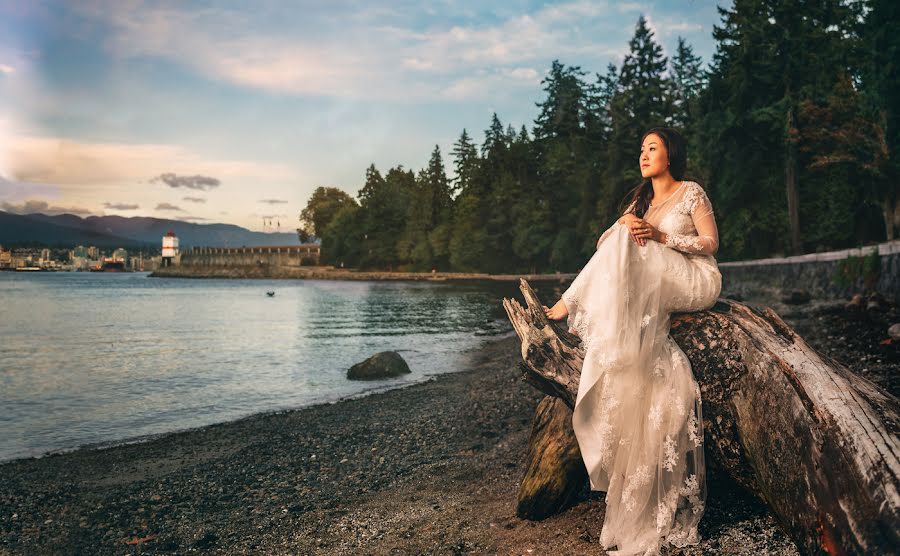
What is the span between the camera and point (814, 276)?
72.4ft

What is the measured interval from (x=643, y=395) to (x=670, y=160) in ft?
6.97

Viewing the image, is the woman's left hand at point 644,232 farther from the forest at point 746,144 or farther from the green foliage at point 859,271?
the green foliage at point 859,271

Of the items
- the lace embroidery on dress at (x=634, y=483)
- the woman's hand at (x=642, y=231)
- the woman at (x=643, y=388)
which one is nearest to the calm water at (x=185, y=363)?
the woman at (x=643, y=388)

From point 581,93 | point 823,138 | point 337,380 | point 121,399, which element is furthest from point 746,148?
point 581,93

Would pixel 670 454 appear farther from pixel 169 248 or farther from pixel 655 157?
pixel 169 248

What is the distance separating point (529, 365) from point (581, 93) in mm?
75427

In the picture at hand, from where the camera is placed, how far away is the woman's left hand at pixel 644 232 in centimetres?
446

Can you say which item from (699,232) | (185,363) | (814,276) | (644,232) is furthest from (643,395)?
(814,276)

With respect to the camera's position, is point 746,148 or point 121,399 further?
point 746,148

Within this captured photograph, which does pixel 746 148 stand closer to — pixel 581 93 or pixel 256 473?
pixel 256 473

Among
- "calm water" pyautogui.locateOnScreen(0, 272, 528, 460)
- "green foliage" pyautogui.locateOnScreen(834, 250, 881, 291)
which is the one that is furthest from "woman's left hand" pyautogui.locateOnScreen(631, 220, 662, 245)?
"green foliage" pyautogui.locateOnScreen(834, 250, 881, 291)

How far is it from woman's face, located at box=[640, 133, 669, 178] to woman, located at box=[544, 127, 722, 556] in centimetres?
59

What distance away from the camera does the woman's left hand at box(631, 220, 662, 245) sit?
14.6ft

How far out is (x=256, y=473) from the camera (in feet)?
26.7
